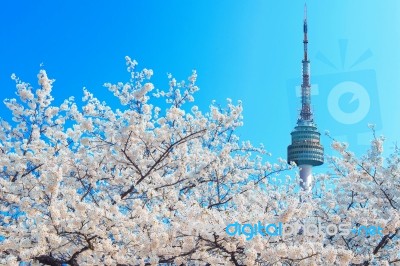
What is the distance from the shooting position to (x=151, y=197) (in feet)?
26.5

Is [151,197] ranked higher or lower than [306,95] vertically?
lower

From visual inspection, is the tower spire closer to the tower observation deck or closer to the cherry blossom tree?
the tower observation deck

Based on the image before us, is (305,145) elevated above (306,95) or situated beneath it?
situated beneath

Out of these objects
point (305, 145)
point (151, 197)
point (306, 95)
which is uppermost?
point (306, 95)

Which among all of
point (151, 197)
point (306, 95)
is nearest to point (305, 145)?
point (306, 95)

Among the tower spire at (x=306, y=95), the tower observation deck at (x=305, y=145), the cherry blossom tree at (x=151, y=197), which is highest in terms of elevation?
the tower spire at (x=306, y=95)

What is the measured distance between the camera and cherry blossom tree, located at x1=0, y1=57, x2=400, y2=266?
21.6 ft

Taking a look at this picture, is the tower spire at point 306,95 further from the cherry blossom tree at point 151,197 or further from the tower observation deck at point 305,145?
the cherry blossom tree at point 151,197

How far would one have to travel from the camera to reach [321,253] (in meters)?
6.61

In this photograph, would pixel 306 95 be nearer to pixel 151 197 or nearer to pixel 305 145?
pixel 305 145

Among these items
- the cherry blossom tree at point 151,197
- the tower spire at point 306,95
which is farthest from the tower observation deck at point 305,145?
the cherry blossom tree at point 151,197

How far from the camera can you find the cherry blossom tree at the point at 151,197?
658 centimetres

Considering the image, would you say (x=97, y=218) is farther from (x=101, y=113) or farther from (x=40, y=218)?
(x=101, y=113)

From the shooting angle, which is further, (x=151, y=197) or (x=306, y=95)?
(x=306, y=95)
